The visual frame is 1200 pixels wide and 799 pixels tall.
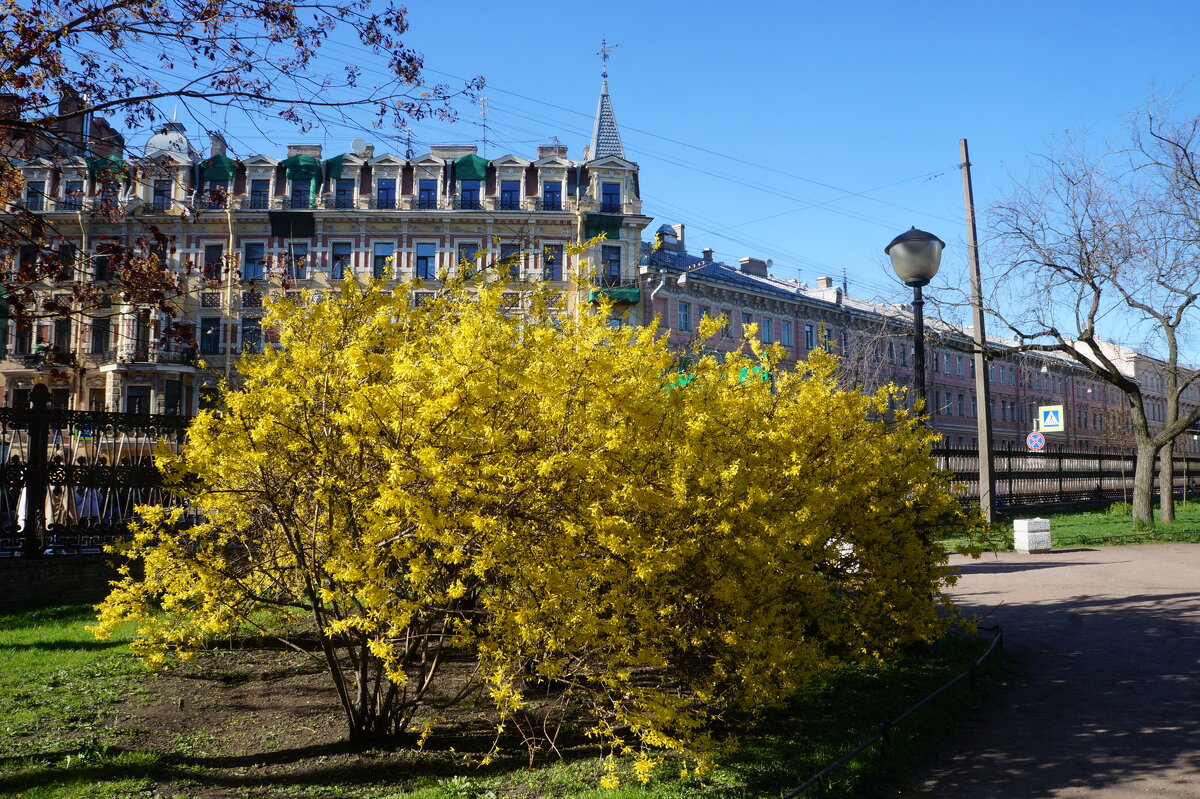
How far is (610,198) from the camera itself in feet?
Answer: 128

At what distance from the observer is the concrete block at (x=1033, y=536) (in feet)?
56.3

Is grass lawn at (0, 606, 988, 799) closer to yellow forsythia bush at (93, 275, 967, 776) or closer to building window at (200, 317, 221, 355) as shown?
yellow forsythia bush at (93, 275, 967, 776)

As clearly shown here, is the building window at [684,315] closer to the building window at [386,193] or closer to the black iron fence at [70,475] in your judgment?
the building window at [386,193]

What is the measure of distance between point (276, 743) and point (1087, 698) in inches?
250

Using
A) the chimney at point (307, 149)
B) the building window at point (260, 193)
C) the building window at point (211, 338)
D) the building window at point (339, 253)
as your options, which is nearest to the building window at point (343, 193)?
the building window at point (339, 253)

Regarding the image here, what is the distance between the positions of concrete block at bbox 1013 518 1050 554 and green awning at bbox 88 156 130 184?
16562mm

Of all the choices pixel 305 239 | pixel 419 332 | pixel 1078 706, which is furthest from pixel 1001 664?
pixel 305 239

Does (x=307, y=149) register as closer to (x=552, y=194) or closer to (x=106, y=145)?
(x=552, y=194)

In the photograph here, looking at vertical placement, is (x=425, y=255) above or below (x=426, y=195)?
below

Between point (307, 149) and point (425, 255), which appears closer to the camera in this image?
point (425, 255)

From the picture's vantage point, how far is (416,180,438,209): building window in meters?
38.8

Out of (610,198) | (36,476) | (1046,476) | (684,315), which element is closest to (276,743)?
(36,476)

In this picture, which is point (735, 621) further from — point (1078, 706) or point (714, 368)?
point (1078, 706)

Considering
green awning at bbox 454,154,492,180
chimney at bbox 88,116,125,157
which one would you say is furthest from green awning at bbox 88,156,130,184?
green awning at bbox 454,154,492,180
